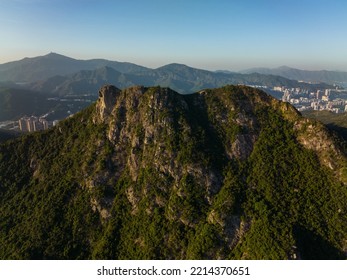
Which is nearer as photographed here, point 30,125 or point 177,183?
point 177,183

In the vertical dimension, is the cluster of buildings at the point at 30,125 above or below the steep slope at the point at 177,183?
below

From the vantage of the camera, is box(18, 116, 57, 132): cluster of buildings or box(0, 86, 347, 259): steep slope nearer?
box(0, 86, 347, 259): steep slope

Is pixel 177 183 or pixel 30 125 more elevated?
pixel 177 183

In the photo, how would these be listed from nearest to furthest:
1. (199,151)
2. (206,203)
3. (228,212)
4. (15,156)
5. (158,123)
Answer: (228,212), (206,203), (199,151), (158,123), (15,156)

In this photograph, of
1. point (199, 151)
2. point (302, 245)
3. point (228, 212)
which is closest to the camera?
point (302, 245)

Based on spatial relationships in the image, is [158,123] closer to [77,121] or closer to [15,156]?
[77,121]

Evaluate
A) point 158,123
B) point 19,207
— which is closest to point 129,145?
point 158,123

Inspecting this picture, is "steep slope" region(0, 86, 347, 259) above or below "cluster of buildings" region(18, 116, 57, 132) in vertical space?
above

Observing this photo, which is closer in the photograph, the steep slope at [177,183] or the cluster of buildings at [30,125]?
the steep slope at [177,183]
